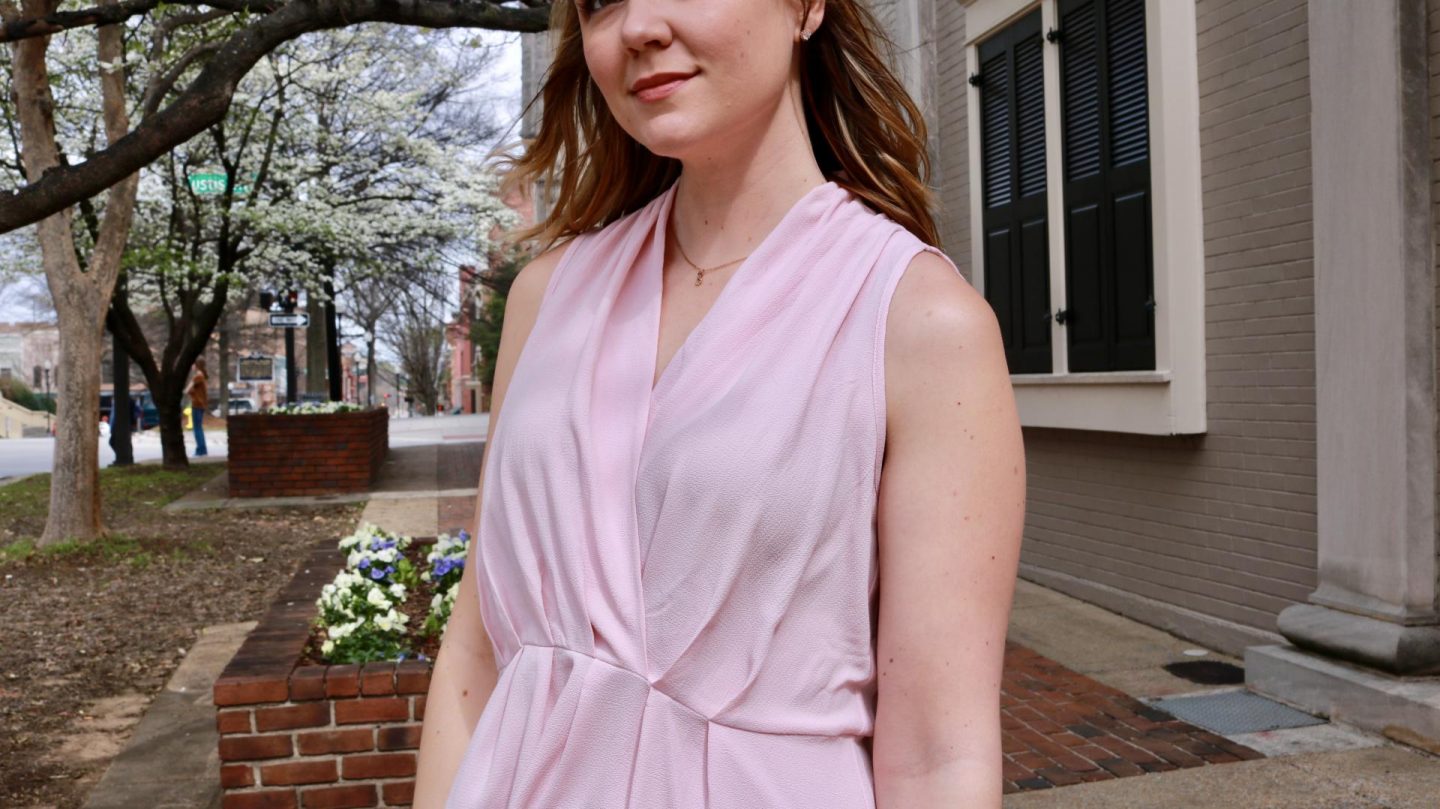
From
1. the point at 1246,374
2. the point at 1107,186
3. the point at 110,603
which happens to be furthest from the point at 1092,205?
the point at 110,603

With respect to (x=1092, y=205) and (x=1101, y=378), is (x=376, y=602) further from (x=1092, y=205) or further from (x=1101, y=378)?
(x=1092, y=205)

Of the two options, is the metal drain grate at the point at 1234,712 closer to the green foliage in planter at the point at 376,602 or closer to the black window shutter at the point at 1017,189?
the black window shutter at the point at 1017,189

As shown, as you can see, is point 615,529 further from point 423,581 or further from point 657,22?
point 423,581

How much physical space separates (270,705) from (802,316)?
11.7ft

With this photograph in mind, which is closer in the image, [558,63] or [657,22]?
[657,22]

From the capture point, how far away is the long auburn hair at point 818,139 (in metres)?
1.48

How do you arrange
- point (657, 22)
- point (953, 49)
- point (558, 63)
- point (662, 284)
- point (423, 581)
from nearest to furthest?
point (657, 22)
point (662, 284)
point (558, 63)
point (423, 581)
point (953, 49)

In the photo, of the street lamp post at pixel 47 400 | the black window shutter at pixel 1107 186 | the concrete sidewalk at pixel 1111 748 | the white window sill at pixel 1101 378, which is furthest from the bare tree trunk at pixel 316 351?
the street lamp post at pixel 47 400

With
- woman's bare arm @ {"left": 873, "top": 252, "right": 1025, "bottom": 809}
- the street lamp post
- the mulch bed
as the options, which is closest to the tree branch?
the mulch bed

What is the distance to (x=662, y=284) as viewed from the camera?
57.5 inches

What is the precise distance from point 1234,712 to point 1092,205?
10.5 ft

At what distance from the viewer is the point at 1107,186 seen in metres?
7.73

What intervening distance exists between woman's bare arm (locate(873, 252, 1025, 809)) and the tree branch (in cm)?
445

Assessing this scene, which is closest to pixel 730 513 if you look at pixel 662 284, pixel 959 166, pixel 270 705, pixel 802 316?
pixel 802 316
